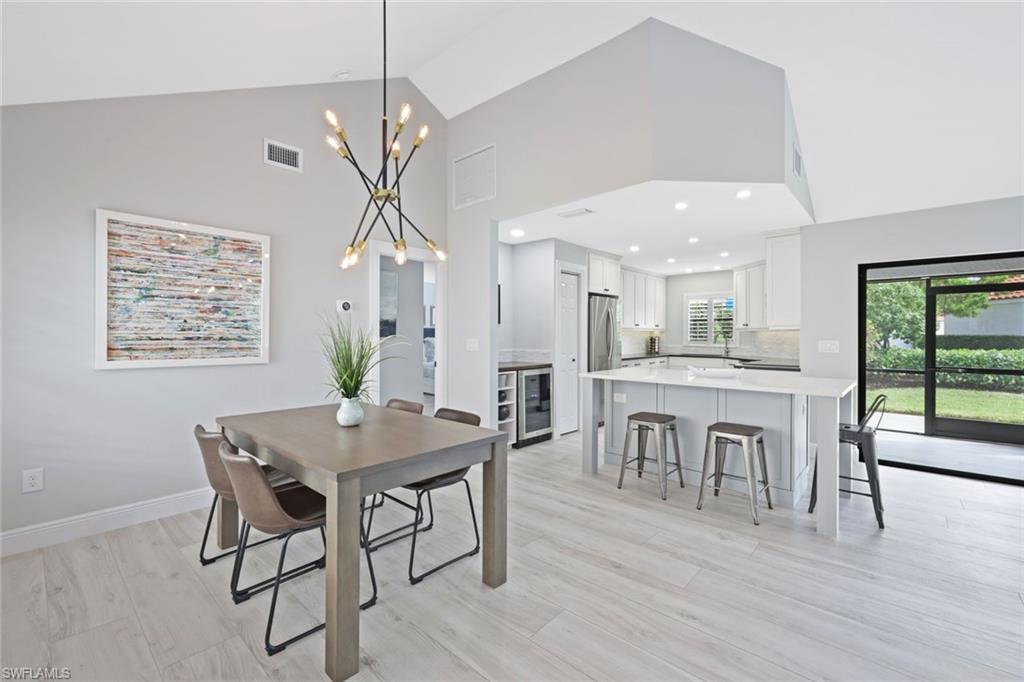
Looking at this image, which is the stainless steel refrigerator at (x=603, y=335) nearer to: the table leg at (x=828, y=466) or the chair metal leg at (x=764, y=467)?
the chair metal leg at (x=764, y=467)

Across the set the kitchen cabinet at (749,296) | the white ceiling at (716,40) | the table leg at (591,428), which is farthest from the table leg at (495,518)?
the kitchen cabinet at (749,296)

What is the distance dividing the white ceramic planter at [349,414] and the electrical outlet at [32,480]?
6.18ft

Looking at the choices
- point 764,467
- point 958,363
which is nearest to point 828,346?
point 958,363

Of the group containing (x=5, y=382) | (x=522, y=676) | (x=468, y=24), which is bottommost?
(x=522, y=676)

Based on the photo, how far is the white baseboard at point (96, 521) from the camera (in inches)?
101

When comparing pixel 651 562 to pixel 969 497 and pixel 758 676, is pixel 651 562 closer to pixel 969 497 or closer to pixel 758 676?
pixel 758 676

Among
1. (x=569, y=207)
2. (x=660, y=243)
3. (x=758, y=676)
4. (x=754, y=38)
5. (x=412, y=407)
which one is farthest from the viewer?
(x=660, y=243)

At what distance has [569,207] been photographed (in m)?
4.01

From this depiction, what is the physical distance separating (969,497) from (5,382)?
656cm

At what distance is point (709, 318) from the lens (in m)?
7.90

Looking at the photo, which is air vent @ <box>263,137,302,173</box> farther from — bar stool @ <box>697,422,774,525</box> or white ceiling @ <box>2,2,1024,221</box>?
bar stool @ <box>697,422,774,525</box>

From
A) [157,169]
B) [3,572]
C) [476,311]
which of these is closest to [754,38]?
[476,311]

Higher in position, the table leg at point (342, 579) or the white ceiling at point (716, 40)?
the white ceiling at point (716, 40)

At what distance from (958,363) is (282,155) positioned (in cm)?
634
